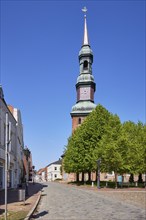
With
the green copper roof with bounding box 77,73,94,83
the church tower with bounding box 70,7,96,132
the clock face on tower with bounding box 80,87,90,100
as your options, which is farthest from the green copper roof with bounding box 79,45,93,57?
the clock face on tower with bounding box 80,87,90,100

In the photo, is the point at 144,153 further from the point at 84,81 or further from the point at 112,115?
the point at 84,81

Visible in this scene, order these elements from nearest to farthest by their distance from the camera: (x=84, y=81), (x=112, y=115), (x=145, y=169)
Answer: (x=145, y=169) < (x=112, y=115) < (x=84, y=81)

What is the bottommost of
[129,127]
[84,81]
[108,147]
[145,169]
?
[145,169]

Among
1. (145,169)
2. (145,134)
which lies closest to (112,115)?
(145,134)

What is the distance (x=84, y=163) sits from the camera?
50.3 metres

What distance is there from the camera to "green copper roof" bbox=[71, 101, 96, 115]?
8350 cm

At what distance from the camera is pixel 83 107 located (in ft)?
278

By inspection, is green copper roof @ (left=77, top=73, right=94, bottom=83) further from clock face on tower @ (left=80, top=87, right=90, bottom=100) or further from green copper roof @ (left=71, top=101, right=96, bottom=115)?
green copper roof @ (left=71, top=101, right=96, bottom=115)

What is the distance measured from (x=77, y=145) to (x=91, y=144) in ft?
11.4

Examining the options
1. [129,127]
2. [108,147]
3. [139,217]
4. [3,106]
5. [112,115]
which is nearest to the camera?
[139,217]

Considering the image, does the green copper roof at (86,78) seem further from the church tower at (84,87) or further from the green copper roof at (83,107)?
the green copper roof at (83,107)

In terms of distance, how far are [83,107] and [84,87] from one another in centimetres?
557

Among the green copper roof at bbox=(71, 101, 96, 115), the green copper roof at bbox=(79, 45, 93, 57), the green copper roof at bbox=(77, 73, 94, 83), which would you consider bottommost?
the green copper roof at bbox=(71, 101, 96, 115)

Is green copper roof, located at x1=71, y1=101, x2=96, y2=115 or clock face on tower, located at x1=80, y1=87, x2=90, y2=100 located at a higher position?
clock face on tower, located at x1=80, y1=87, x2=90, y2=100
